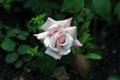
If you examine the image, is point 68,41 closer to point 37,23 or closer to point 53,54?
point 53,54

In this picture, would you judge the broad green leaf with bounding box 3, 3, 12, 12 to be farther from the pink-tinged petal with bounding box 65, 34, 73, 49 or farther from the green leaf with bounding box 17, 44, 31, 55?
the pink-tinged petal with bounding box 65, 34, 73, 49

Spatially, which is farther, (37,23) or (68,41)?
(37,23)

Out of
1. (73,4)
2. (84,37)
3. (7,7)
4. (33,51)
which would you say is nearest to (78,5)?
(73,4)

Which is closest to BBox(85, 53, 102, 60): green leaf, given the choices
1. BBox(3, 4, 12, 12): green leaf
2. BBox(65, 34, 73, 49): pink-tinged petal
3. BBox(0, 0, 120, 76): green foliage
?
BBox(0, 0, 120, 76): green foliage

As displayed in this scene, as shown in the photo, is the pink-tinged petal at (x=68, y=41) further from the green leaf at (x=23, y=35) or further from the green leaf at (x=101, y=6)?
the green leaf at (x=23, y=35)

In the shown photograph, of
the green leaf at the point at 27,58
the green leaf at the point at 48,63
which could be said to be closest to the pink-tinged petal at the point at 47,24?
the green leaf at the point at 48,63
